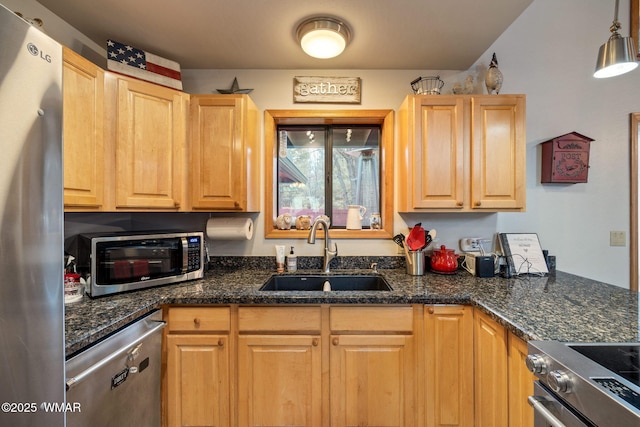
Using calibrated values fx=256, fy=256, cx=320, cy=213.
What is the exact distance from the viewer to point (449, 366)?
4.59 feet

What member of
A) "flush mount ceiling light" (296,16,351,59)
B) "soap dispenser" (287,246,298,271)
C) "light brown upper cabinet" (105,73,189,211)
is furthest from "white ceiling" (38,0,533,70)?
"soap dispenser" (287,246,298,271)

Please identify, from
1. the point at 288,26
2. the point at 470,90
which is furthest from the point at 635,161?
the point at 288,26

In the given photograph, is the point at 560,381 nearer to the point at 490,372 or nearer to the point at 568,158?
the point at 490,372

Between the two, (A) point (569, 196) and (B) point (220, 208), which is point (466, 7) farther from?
(B) point (220, 208)

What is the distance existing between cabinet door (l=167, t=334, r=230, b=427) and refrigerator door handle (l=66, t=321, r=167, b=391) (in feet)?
0.49

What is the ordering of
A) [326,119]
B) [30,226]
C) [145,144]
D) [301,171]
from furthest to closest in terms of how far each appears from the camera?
[301,171] < [326,119] < [145,144] < [30,226]

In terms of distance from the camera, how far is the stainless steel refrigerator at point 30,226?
0.61 m

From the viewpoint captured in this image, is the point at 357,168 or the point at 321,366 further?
the point at 357,168

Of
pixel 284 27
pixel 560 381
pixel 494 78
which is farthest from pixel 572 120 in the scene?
pixel 284 27

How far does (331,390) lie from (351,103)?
1.94m

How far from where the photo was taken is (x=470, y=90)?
1.83m

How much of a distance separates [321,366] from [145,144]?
1.68m

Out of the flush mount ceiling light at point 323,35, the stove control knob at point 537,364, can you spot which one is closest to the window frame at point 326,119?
the flush mount ceiling light at point 323,35

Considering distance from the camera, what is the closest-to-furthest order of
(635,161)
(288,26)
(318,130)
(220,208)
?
(288,26) → (220,208) → (635,161) → (318,130)
